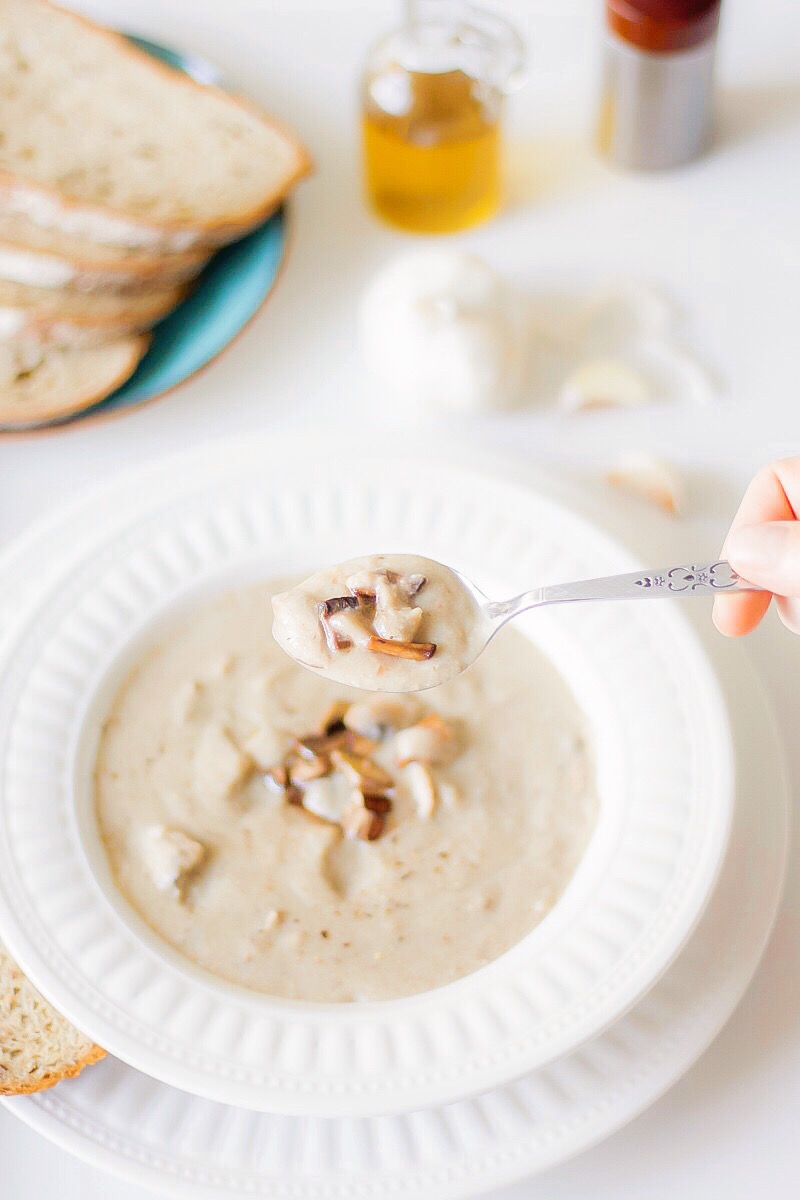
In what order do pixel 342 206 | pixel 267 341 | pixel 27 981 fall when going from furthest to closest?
pixel 342 206, pixel 267 341, pixel 27 981

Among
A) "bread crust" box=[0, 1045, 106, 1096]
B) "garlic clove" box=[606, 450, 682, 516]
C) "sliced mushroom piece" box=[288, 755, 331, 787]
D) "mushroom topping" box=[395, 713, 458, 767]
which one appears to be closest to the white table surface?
"garlic clove" box=[606, 450, 682, 516]

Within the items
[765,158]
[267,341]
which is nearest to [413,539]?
[267,341]

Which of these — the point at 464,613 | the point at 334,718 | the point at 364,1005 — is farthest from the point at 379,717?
the point at 364,1005

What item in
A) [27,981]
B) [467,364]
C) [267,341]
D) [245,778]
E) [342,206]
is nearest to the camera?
[27,981]

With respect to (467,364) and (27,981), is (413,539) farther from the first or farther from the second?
(27,981)

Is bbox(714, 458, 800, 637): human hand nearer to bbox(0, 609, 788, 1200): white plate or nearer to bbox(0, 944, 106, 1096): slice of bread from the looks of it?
bbox(0, 609, 788, 1200): white plate

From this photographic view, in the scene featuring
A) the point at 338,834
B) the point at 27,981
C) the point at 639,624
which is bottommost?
the point at 27,981

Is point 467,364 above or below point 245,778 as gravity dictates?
above
